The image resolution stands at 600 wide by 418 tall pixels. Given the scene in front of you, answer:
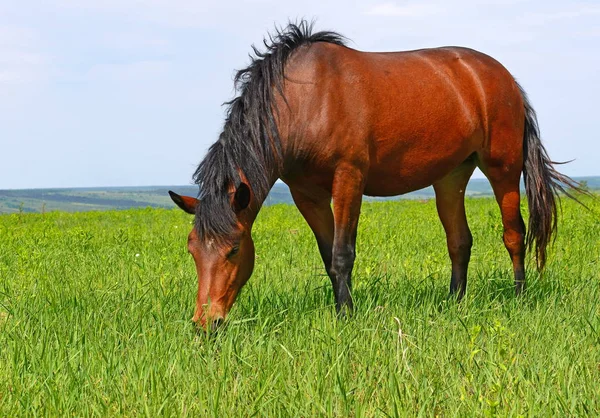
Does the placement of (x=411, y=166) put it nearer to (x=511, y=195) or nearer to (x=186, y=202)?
(x=511, y=195)

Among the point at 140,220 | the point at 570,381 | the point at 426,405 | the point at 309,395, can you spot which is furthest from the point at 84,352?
the point at 140,220

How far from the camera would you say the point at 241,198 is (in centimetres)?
469

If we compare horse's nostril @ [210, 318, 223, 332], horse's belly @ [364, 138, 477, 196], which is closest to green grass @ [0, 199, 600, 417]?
horse's nostril @ [210, 318, 223, 332]

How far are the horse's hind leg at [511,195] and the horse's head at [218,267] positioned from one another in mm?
3155

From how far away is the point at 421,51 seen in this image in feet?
22.5

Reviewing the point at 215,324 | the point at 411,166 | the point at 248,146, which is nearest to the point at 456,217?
the point at 411,166

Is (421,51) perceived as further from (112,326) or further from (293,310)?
(112,326)

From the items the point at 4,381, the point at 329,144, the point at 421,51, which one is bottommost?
the point at 4,381

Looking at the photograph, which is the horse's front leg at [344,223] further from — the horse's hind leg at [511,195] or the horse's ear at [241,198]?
the horse's hind leg at [511,195]

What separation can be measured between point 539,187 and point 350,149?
106 inches

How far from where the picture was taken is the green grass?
3426 mm

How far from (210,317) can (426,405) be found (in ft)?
5.47

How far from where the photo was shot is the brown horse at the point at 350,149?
477 cm

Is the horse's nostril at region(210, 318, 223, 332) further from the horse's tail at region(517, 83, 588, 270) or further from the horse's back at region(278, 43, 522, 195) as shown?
the horse's tail at region(517, 83, 588, 270)
